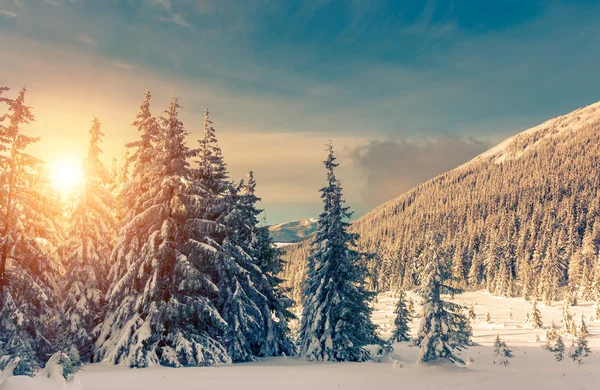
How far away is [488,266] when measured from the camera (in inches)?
5487

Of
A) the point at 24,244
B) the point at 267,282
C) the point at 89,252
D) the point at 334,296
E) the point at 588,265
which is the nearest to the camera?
the point at 24,244

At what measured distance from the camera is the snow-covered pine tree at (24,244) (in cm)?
1812

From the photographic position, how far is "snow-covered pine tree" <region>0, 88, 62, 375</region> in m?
18.1

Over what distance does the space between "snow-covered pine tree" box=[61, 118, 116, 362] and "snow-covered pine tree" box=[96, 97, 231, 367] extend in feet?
3.49

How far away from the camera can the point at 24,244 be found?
60.3ft

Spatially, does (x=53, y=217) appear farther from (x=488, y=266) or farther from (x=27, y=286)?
(x=488, y=266)

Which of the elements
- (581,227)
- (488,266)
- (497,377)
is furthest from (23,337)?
(581,227)

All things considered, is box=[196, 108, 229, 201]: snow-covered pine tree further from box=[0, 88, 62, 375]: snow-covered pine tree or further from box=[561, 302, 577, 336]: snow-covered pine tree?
box=[561, 302, 577, 336]: snow-covered pine tree

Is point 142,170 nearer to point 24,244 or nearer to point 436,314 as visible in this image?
point 24,244

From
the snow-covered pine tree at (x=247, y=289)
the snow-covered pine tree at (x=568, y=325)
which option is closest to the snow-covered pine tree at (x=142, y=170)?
the snow-covered pine tree at (x=247, y=289)

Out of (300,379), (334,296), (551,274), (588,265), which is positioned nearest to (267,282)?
(334,296)

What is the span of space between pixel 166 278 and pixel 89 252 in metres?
4.70

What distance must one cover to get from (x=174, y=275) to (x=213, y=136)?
30.4ft

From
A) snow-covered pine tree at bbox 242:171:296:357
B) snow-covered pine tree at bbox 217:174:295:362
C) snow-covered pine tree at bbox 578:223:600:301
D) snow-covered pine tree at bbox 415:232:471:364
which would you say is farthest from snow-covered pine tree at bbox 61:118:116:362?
snow-covered pine tree at bbox 578:223:600:301
